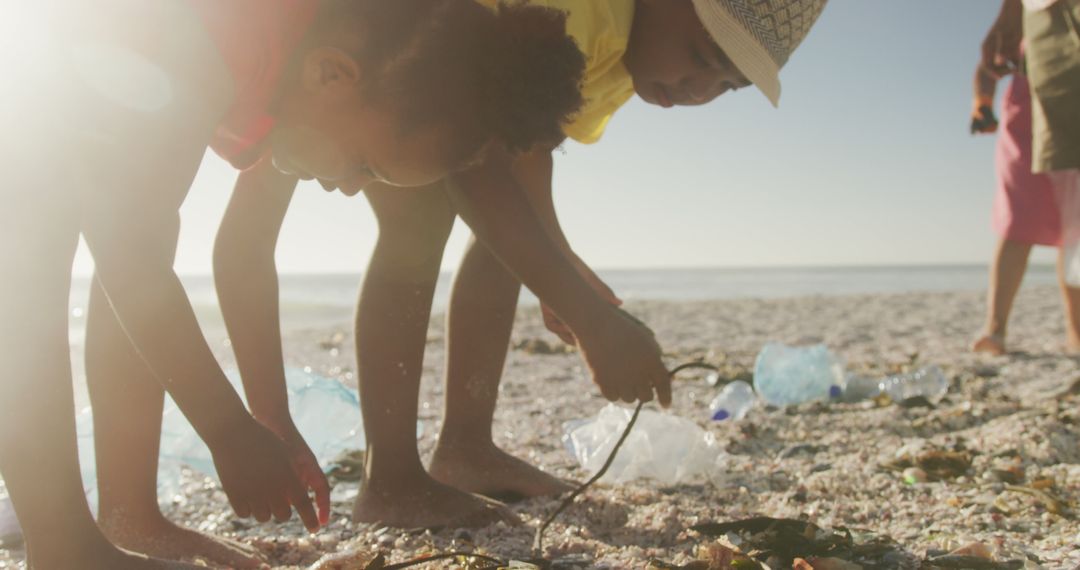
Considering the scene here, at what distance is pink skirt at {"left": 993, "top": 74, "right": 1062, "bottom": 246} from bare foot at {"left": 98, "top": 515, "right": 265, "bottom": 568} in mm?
4158

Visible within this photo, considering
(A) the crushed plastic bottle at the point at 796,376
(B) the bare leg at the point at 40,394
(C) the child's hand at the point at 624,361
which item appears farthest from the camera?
(A) the crushed plastic bottle at the point at 796,376

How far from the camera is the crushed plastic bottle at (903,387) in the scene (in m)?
3.24

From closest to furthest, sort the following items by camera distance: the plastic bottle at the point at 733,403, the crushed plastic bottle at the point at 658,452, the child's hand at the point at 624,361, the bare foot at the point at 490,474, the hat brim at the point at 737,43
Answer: the child's hand at the point at 624,361 → the hat brim at the point at 737,43 → the bare foot at the point at 490,474 → the crushed plastic bottle at the point at 658,452 → the plastic bottle at the point at 733,403

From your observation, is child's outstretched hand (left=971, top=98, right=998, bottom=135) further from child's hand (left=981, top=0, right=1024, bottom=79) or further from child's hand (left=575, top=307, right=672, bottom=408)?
child's hand (left=575, top=307, right=672, bottom=408)

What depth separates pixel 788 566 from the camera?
4.77ft

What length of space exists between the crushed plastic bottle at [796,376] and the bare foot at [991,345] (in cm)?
153

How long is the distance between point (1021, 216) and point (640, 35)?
3.14 meters

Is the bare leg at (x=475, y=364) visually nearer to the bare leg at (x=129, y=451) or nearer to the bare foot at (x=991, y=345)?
the bare leg at (x=129, y=451)

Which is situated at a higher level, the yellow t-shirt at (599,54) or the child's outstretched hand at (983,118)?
the child's outstretched hand at (983,118)

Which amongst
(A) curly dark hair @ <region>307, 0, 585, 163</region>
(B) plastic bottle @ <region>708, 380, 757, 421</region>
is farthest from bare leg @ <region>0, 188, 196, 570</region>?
(B) plastic bottle @ <region>708, 380, 757, 421</region>

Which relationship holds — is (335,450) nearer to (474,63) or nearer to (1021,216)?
(474,63)

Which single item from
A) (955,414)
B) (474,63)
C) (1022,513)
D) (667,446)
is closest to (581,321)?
(474,63)

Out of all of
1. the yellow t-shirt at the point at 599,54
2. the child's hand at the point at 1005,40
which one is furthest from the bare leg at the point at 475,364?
the child's hand at the point at 1005,40

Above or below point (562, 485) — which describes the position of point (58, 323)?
above
